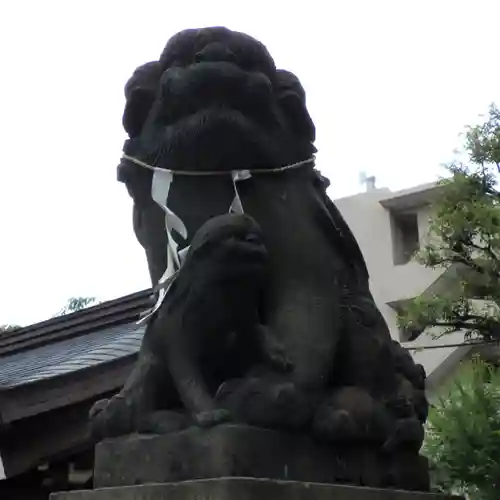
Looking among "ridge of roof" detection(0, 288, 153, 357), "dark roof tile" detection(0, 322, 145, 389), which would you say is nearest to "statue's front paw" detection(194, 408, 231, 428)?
"dark roof tile" detection(0, 322, 145, 389)

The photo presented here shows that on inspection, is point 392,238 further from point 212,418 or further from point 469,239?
point 212,418

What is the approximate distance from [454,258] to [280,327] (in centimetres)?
728

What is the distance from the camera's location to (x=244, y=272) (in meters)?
2.30

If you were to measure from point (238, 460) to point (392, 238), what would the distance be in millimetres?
13965

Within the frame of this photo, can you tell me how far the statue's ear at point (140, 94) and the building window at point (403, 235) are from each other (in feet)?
43.8

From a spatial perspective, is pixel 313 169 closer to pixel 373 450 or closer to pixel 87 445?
pixel 373 450

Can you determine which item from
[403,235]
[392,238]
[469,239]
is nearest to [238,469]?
[469,239]

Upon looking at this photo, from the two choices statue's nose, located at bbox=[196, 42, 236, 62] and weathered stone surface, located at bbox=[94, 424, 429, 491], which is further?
statue's nose, located at bbox=[196, 42, 236, 62]

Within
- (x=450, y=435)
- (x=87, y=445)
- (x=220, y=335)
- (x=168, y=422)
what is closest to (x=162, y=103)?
(x=220, y=335)

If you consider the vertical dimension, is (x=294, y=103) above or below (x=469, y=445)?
above

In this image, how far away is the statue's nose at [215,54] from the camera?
2.51 m

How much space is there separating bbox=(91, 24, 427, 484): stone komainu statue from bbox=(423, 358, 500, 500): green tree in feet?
15.7

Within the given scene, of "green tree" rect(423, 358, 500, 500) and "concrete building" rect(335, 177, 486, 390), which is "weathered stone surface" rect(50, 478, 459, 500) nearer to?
"green tree" rect(423, 358, 500, 500)

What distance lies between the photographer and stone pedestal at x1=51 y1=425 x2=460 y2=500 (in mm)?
2059
